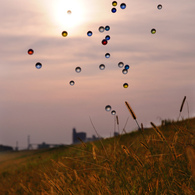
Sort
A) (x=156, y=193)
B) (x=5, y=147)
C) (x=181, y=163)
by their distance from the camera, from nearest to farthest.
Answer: (x=156, y=193) < (x=181, y=163) < (x=5, y=147)


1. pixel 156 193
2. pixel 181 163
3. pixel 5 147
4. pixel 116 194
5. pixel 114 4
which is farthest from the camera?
pixel 5 147

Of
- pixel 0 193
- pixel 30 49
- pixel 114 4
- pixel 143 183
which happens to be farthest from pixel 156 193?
pixel 114 4

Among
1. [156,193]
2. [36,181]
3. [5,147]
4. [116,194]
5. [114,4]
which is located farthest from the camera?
[5,147]

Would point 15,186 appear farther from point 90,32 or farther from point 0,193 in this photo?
point 90,32

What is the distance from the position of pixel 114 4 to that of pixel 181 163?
14.9ft

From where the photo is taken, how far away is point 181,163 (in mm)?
2219

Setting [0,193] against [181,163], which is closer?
[181,163]

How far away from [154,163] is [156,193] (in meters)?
0.52

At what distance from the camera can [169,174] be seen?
222cm

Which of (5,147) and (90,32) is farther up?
(90,32)

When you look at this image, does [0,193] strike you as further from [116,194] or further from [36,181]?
[116,194]

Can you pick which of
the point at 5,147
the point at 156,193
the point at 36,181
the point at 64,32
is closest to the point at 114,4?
the point at 64,32

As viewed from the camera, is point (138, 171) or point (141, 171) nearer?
point (138, 171)

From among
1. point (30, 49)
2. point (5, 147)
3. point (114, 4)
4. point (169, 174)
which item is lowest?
point (5, 147)
